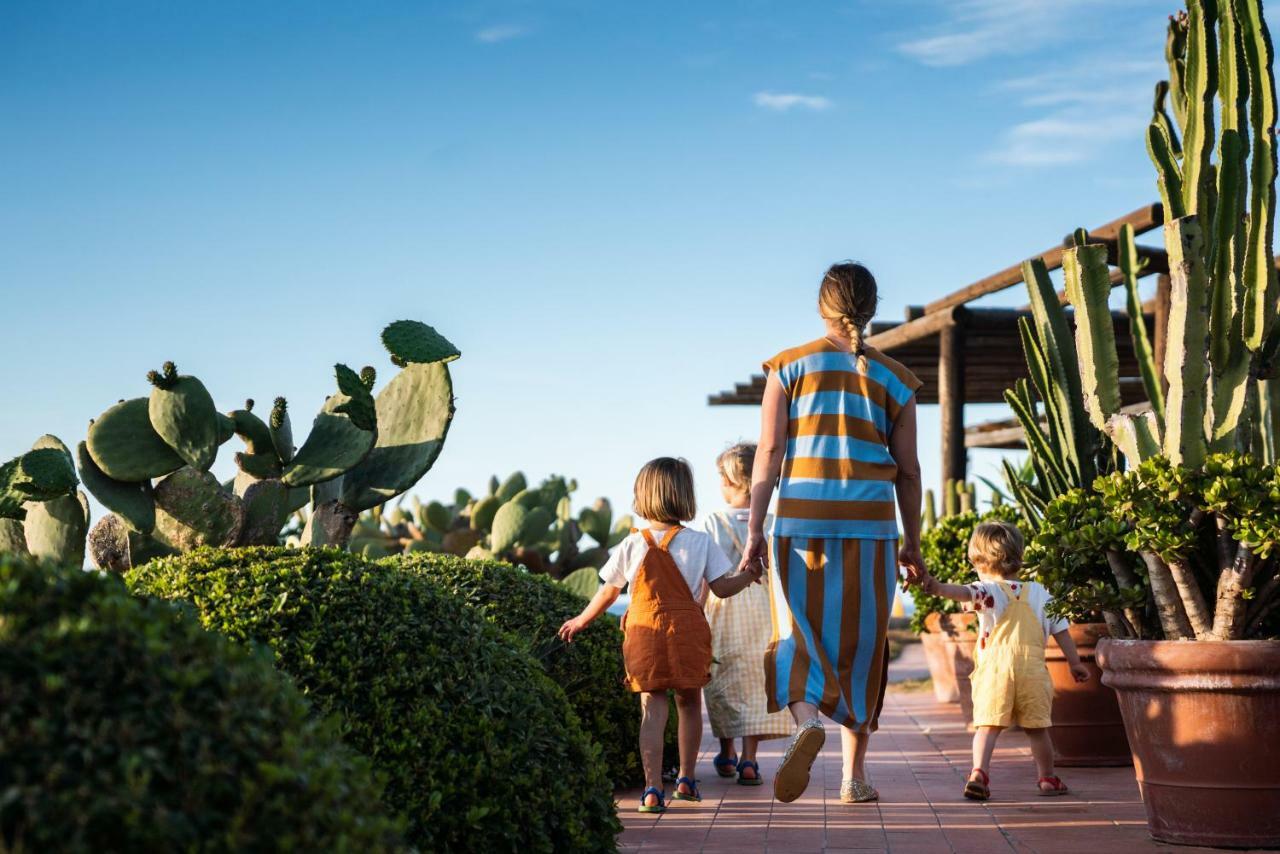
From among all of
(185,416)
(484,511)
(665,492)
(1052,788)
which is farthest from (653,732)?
(484,511)

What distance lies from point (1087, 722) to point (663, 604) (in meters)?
2.45

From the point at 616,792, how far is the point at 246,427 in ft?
7.72

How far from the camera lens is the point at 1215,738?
13.1 feet

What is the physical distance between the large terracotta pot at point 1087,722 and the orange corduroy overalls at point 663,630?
6.73ft

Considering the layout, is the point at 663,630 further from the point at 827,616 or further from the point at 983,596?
the point at 983,596

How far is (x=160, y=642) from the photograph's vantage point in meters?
1.86

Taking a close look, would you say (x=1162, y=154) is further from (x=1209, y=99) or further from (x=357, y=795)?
(x=357, y=795)

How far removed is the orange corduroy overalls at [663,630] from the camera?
4906 mm

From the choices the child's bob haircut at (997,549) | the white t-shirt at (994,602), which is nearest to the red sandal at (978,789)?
the white t-shirt at (994,602)

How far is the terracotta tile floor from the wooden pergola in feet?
12.8

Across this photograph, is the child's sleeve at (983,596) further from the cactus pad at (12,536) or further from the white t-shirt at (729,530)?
the cactus pad at (12,536)

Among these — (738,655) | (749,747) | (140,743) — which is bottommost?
(749,747)

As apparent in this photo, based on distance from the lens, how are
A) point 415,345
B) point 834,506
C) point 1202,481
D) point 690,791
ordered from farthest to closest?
point 415,345, point 690,791, point 834,506, point 1202,481

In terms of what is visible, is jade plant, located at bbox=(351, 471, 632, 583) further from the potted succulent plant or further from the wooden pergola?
the potted succulent plant
